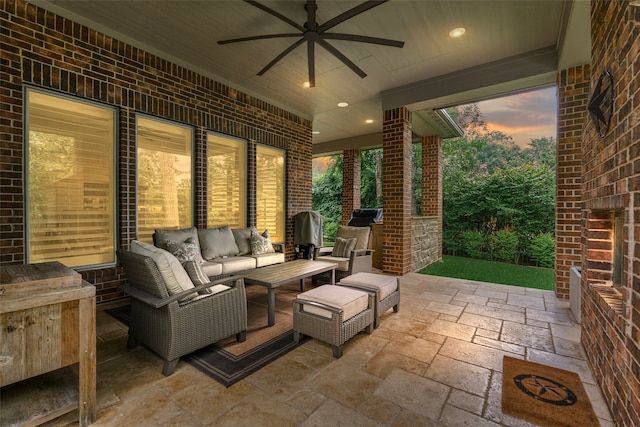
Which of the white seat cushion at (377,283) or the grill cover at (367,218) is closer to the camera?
the white seat cushion at (377,283)

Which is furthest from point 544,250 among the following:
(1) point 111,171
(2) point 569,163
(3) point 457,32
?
(1) point 111,171

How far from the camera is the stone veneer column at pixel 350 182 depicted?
899cm

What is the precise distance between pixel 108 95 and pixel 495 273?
697 centimetres

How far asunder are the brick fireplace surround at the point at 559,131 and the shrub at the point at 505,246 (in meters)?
3.60

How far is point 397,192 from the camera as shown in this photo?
16.9 feet

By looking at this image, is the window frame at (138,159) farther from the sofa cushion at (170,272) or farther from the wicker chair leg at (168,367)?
the wicker chair leg at (168,367)

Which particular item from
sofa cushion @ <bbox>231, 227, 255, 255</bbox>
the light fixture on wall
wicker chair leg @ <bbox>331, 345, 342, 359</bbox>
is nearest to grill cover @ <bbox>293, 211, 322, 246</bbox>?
sofa cushion @ <bbox>231, 227, 255, 255</bbox>

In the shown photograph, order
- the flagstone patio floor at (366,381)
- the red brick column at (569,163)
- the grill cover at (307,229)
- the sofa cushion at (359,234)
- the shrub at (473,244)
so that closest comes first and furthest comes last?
the flagstone patio floor at (366,381)
the red brick column at (569,163)
the sofa cushion at (359,234)
the grill cover at (307,229)
the shrub at (473,244)

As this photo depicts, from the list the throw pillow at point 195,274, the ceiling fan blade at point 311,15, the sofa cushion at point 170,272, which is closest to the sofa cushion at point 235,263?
the throw pillow at point 195,274

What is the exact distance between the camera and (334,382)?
6.38 feet

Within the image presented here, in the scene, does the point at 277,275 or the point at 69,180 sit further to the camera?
the point at 69,180

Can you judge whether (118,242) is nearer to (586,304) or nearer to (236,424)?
(236,424)

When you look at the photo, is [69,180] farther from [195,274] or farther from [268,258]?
[268,258]

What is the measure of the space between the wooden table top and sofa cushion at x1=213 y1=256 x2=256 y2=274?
2.29ft
